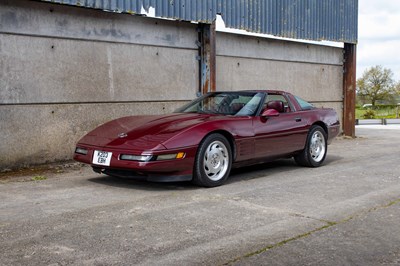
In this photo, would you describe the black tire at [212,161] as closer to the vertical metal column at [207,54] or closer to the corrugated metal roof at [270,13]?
the corrugated metal roof at [270,13]

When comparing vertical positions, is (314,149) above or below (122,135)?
below

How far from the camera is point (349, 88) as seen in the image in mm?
14086

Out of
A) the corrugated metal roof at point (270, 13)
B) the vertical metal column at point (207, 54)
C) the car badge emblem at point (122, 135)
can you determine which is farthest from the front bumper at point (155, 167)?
the vertical metal column at point (207, 54)

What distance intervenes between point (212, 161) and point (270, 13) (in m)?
6.74

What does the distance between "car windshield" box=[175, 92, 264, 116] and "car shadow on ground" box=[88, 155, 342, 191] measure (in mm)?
941

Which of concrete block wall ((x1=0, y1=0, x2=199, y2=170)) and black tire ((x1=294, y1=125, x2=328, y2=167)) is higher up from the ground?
concrete block wall ((x1=0, y1=0, x2=199, y2=170))

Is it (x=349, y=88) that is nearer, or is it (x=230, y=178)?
(x=230, y=178)

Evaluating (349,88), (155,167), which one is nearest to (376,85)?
(349,88)

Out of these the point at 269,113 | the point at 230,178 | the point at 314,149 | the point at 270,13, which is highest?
the point at 270,13

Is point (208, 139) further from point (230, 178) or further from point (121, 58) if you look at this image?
point (121, 58)

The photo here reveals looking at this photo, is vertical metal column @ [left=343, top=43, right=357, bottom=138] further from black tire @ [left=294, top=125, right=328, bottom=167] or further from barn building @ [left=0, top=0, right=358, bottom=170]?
black tire @ [left=294, top=125, right=328, bottom=167]

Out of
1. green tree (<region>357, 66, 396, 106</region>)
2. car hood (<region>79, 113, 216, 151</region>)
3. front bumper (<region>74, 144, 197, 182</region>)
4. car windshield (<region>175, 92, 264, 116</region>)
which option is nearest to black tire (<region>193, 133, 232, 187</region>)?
front bumper (<region>74, 144, 197, 182</region>)

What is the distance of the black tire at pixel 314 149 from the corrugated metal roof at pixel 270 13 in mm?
3688

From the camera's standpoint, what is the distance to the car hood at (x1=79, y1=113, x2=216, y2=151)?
5.23 meters
